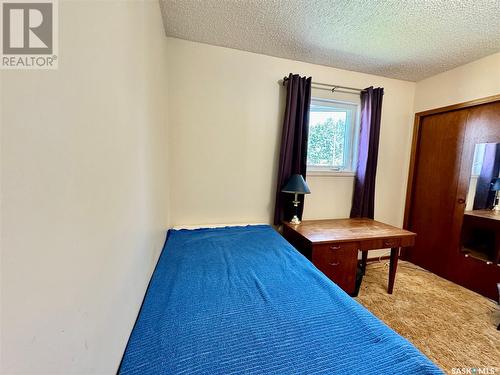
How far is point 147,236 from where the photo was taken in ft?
3.72

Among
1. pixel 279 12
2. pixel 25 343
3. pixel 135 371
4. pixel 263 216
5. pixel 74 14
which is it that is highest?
pixel 279 12

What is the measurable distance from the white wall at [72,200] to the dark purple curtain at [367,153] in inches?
93.0

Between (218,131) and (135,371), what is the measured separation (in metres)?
1.85

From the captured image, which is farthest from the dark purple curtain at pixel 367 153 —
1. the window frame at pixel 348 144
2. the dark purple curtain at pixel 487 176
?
the dark purple curtain at pixel 487 176

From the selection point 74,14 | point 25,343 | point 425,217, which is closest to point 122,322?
point 25,343

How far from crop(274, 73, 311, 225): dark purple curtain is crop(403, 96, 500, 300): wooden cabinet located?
5.34ft

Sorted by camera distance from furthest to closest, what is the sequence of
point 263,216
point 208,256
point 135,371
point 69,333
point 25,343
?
point 263,216
point 208,256
point 135,371
point 69,333
point 25,343

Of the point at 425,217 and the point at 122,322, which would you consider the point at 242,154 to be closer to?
the point at 122,322

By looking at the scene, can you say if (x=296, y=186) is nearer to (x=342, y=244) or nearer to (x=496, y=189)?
(x=342, y=244)

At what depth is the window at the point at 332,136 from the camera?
2.42 m

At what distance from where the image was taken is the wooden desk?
177cm

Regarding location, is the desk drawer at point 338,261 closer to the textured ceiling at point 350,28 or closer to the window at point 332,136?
the window at point 332,136

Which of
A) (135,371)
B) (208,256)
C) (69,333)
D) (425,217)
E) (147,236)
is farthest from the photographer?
(425,217)

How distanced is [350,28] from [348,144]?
3.94 feet
